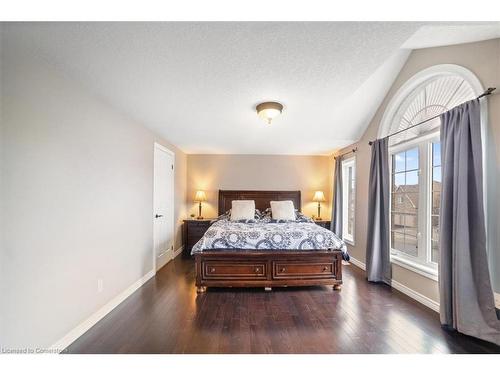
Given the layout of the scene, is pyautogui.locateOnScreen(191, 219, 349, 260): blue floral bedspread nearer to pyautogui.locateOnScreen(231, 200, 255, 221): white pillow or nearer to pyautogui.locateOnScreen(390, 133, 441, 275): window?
pyautogui.locateOnScreen(390, 133, 441, 275): window

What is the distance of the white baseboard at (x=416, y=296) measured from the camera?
2.17 m

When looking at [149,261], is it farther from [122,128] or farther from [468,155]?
[468,155]

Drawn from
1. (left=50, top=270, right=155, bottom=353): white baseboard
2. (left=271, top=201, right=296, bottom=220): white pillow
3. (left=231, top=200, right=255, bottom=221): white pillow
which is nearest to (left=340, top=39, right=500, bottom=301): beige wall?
(left=271, top=201, right=296, bottom=220): white pillow

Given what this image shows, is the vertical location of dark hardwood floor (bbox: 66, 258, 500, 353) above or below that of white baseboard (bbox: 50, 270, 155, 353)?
below

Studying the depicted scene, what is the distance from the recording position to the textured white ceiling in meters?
1.33

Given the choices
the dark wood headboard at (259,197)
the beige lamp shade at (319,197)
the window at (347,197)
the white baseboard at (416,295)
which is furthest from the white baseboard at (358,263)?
the dark wood headboard at (259,197)

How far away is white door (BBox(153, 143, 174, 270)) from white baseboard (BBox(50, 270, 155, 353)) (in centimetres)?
76

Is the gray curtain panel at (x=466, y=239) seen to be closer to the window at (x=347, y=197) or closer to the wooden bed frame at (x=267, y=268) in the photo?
the wooden bed frame at (x=267, y=268)

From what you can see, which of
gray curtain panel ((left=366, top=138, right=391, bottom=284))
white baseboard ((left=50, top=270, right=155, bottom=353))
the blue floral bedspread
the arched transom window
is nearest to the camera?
white baseboard ((left=50, top=270, right=155, bottom=353))

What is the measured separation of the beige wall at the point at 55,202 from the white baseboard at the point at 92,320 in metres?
0.05

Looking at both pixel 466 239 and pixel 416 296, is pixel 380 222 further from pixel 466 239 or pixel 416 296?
pixel 466 239

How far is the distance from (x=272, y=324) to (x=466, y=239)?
1844 mm

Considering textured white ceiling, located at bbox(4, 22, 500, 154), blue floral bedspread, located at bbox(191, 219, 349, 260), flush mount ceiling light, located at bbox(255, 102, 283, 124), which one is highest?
textured white ceiling, located at bbox(4, 22, 500, 154)

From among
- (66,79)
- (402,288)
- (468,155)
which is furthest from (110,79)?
(402,288)
